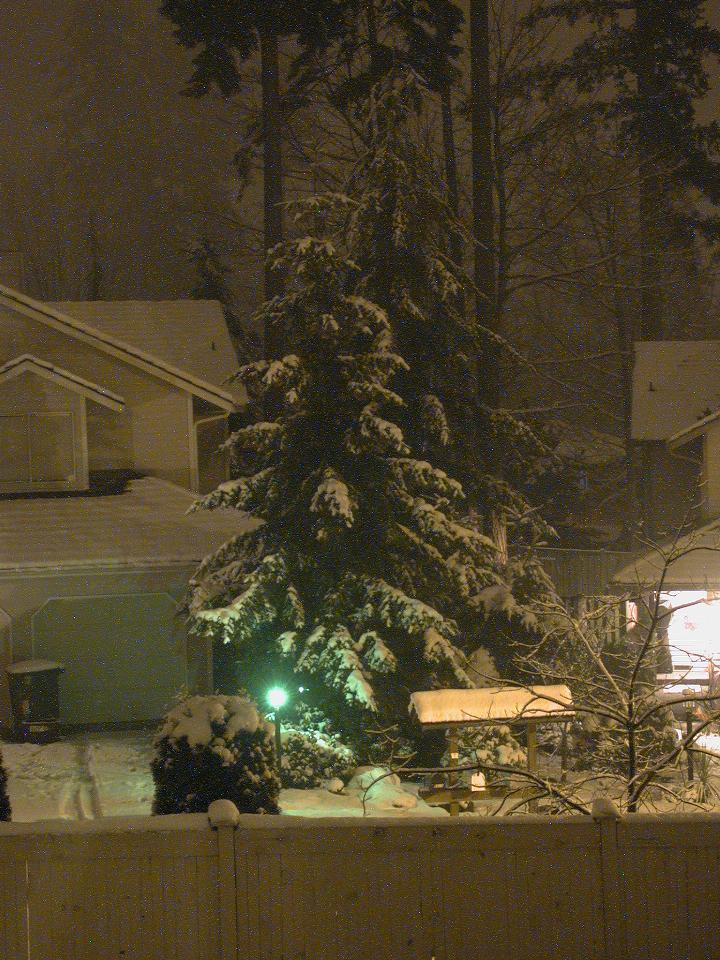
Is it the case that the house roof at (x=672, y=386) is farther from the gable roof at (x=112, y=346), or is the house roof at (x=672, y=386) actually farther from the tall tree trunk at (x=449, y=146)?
the gable roof at (x=112, y=346)

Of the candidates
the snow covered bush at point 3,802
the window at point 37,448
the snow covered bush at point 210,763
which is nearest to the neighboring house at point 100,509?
the window at point 37,448

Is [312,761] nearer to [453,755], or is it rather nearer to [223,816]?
[453,755]

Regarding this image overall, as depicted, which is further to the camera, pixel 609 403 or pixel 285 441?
pixel 609 403

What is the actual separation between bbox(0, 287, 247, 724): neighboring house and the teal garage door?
0.02 m

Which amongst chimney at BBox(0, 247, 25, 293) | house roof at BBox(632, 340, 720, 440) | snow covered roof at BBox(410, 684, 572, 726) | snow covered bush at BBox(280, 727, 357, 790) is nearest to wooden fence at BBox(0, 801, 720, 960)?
snow covered roof at BBox(410, 684, 572, 726)

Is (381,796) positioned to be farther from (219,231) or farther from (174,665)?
(219,231)

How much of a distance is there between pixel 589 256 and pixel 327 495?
22.5m

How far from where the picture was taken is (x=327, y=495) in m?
14.1

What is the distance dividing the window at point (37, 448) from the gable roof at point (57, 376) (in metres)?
0.50

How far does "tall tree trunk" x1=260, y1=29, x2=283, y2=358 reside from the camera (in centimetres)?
2356

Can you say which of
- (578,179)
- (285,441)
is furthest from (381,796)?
(578,179)

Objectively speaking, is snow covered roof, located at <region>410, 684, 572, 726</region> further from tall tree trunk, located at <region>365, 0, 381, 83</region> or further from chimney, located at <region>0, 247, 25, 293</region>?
chimney, located at <region>0, 247, 25, 293</region>

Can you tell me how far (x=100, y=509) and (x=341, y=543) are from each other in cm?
→ 517

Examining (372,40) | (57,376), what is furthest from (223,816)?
(372,40)
